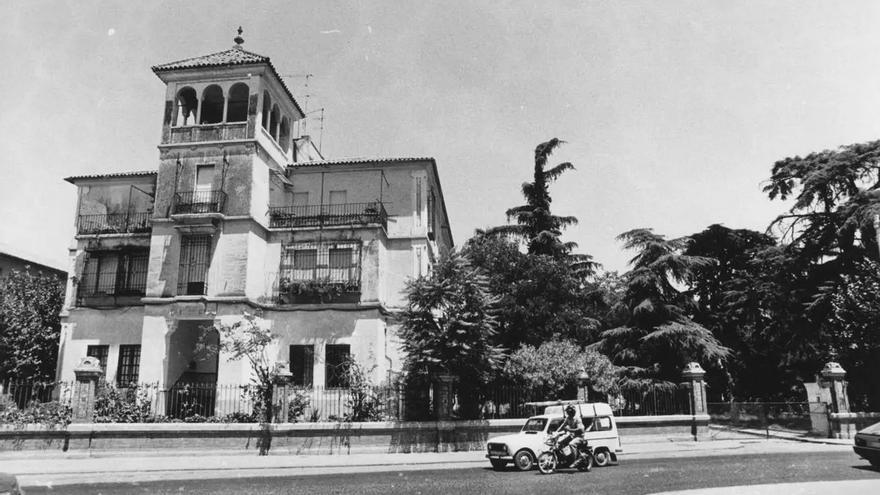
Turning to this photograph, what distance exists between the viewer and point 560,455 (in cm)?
1579

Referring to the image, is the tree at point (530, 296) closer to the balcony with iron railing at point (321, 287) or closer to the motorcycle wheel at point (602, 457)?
the balcony with iron railing at point (321, 287)

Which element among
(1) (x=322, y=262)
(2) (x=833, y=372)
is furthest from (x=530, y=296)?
(2) (x=833, y=372)

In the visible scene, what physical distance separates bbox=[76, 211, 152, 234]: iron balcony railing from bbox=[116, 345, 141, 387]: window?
6144mm

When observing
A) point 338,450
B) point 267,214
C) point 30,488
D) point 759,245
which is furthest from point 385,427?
point 759,245

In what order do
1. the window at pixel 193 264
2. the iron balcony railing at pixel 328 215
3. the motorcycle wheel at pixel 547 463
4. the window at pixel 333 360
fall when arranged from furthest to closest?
the iron balcony railing at pixel 328 215 → the window at pixel 193 264 → the window at pixel 333 360 → the motorcycle wheel at pixel 547 463

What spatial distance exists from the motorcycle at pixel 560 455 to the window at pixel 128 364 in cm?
2203

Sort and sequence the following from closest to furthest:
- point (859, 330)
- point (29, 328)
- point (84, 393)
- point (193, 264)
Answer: point (84, 393) < point (193, 264) < point (859, 330) < point (29, 328)

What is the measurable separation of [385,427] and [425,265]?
41.1 feet

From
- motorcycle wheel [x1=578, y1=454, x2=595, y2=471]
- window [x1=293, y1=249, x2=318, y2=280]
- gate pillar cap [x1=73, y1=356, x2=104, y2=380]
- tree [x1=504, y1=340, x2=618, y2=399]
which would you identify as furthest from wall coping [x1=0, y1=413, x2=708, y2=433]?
window [x1=293, y1=249, x2=318, y2=280]

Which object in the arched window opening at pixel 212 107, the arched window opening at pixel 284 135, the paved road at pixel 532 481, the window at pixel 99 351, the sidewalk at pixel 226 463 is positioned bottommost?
the sidewalk at pixel 226 463

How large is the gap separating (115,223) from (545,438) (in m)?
26.9

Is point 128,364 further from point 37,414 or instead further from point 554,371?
point 554,371

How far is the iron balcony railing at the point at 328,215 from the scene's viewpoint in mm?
31438

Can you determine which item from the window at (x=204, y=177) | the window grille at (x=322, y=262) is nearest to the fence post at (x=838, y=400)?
the window grille at (x=322, y=262)
